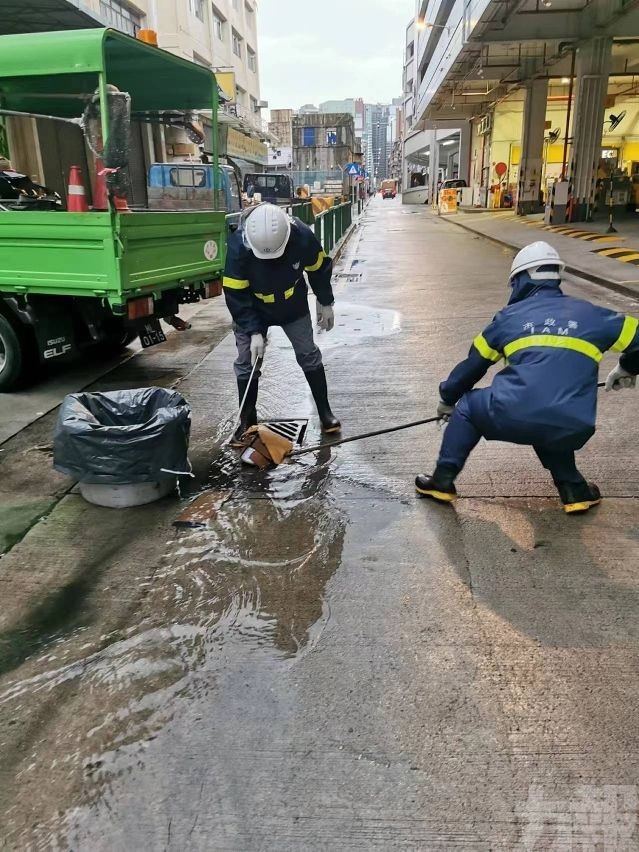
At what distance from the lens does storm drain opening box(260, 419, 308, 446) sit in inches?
187

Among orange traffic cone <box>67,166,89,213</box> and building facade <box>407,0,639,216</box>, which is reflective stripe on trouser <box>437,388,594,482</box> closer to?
orange traffic cone <box>67,166,89,213</box>

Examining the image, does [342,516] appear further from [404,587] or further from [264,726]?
[264,726]

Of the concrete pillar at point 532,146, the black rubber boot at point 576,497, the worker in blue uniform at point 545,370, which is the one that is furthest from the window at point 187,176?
the concrete pillar at point 532,146

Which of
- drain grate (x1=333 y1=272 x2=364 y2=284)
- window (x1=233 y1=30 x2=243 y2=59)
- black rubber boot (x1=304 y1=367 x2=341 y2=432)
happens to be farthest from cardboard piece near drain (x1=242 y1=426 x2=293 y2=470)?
window (x1=233 y1=30 x2=243 y2=59)

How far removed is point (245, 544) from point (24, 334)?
3411 millimetres

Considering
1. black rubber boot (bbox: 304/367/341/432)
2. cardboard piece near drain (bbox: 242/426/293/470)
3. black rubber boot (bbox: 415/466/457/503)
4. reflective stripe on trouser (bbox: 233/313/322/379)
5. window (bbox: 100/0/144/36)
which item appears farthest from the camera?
window (bbox: 100/0/144/36)

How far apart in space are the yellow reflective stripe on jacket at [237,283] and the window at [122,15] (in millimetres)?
18792

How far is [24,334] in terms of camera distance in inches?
222

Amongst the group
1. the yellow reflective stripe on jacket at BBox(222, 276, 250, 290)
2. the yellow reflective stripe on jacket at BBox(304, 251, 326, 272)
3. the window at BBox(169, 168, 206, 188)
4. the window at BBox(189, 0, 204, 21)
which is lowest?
the yellow reflective stripe on jacket at BBox(222, 276, 250, 290)

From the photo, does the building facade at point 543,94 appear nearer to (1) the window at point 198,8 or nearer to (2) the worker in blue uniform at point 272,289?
(1) the window at point 198,8

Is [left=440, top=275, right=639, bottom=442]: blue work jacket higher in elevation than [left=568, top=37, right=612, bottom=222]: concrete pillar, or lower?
lower

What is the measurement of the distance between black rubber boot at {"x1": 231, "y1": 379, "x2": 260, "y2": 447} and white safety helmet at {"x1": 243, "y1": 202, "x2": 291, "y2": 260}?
91 cm

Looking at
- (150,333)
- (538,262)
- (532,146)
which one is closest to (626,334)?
(538,262)

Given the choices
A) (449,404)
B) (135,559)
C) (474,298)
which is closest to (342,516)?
(449,404)
